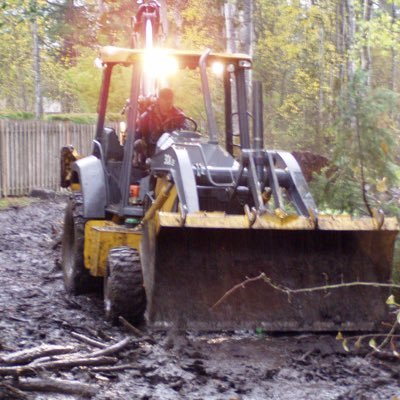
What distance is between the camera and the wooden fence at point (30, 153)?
19.7 metres

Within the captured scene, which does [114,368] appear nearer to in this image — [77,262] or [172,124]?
[77,262]

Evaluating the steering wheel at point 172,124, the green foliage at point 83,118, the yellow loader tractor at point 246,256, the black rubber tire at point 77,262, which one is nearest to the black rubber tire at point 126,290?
the yellow loader tractor at point 246,256

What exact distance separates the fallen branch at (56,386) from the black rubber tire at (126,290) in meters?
1.72

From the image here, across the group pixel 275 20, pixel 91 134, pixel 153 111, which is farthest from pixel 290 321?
pixel 275 20

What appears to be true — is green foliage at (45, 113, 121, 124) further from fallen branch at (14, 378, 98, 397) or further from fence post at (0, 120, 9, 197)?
fallen branch at (14, 378, 98, 397)

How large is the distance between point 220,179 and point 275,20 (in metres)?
26.0

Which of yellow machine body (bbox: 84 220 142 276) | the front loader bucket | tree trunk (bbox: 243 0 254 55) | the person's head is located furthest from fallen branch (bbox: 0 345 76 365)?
tree trunk (bbox: 243 0 254 55)

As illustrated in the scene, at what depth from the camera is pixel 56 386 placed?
17.3 ft

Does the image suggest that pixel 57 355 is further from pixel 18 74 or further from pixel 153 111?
pixel 18 74

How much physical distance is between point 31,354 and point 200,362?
1.26 m

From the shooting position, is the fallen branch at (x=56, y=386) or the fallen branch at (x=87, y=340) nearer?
the fallen branch at (x=56, y=386)

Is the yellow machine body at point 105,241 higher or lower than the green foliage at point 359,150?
lower

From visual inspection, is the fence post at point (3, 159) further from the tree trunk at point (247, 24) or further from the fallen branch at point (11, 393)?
the fallen branch at point (11, 393)

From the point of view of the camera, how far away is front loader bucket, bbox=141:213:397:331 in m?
6.73
